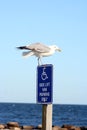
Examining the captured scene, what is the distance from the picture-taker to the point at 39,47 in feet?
32.7

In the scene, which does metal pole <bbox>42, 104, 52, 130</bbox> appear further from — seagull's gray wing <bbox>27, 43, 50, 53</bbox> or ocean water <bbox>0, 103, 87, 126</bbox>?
ocean water <bbox>0, 103, 87, 126</bbox>

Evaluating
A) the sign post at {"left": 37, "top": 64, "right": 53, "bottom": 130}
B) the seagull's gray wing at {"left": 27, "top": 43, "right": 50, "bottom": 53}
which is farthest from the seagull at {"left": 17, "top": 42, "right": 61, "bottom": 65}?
the sign post at {"left": 37, "top": 64, "right": 53, "bottom": 130}

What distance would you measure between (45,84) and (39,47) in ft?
3.15

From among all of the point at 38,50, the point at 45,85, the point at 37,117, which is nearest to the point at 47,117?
the point at 45,85

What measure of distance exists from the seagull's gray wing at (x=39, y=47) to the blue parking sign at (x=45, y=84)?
2.01ft

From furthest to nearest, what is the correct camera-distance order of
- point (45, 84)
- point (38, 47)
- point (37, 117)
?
point (37, 117)
point (38, 47)
point (45, 84)

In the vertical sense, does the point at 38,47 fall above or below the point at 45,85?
above

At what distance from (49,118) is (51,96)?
53 cm

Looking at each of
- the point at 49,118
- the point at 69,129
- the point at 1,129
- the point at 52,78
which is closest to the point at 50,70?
the point at 52,78

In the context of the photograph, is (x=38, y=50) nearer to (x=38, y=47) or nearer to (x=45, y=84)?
(x=38, y=47)

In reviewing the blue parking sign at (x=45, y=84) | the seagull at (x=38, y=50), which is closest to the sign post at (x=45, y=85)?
the blue parking sign at (x=45, y=84)

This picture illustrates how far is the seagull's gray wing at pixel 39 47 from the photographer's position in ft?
32.5

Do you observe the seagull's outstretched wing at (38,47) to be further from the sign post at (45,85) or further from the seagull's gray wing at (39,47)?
the sign post at (45,85)

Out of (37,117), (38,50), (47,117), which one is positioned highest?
(37,117)
